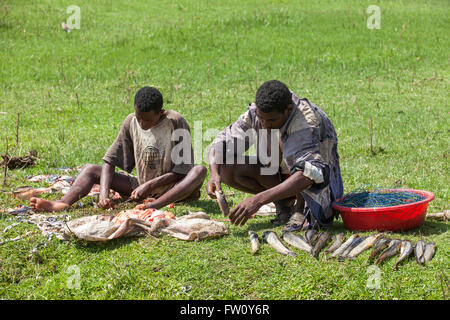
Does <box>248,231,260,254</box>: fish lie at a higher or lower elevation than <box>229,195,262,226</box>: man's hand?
lower

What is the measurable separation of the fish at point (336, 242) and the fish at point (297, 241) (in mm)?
155

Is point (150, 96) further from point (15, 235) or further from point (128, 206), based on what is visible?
point (15, 235)

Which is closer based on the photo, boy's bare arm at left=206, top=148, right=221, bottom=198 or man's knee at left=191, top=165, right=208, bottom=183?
boy's bare arm at left=206, top=148, right=221, bottom=198

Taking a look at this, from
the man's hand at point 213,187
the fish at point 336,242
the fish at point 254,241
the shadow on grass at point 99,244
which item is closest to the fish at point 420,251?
the fish at point 336,242

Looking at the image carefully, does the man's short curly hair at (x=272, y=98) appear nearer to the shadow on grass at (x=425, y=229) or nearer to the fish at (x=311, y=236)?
the fish at (x=311, y=236)

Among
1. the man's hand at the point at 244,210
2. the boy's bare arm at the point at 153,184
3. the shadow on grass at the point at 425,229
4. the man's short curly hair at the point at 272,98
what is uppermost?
the man's short curly hair at the point at 272,98

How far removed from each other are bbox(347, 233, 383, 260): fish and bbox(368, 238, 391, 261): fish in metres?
0.08

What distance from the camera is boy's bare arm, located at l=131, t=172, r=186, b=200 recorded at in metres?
6.00

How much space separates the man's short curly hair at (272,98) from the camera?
15.9 ft

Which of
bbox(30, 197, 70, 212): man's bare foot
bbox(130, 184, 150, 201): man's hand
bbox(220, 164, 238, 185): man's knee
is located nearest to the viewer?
bbox(220, 164, 238, 185): man's knee

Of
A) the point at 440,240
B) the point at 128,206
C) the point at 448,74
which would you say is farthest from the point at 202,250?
the point at 448,74

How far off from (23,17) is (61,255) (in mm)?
11965


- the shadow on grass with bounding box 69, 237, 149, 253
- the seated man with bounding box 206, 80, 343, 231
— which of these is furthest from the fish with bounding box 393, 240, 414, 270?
the shadow on grass with bounding box 69, 237, 149, 253

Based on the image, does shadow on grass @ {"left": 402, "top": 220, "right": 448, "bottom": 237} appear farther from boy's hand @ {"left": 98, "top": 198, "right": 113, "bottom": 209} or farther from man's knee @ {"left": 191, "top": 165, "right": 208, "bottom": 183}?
boy's hand @ {"left": 98, "top": 198, "right": 113, "bottom": 209}
